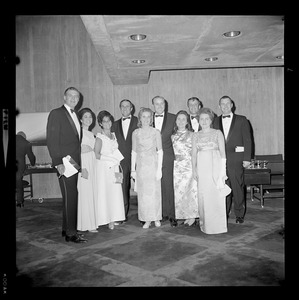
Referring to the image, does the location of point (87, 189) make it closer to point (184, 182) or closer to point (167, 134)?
point (184, 182)

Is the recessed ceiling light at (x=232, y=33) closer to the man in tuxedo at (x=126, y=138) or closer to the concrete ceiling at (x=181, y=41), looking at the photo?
the concrete ceiling at (x=181, y=41)

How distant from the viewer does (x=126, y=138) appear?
5641 millimetres

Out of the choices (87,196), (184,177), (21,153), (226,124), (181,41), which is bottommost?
(87,196)

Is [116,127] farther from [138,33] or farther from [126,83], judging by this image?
[126,83]

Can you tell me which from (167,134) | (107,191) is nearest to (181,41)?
(167,134)

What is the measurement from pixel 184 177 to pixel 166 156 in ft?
1.52

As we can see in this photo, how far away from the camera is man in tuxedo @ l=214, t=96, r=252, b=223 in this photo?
16.0ft

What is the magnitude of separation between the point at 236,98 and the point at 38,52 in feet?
17.0

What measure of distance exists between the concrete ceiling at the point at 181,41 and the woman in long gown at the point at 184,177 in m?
1.20

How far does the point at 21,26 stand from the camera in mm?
8219

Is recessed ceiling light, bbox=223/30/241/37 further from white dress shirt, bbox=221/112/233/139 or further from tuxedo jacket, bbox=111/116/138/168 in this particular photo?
tuxedo jacket, bbox=111/116/138/168

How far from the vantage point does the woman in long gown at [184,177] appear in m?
4.71

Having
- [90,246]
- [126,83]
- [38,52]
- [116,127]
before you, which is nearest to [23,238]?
[90,246]
